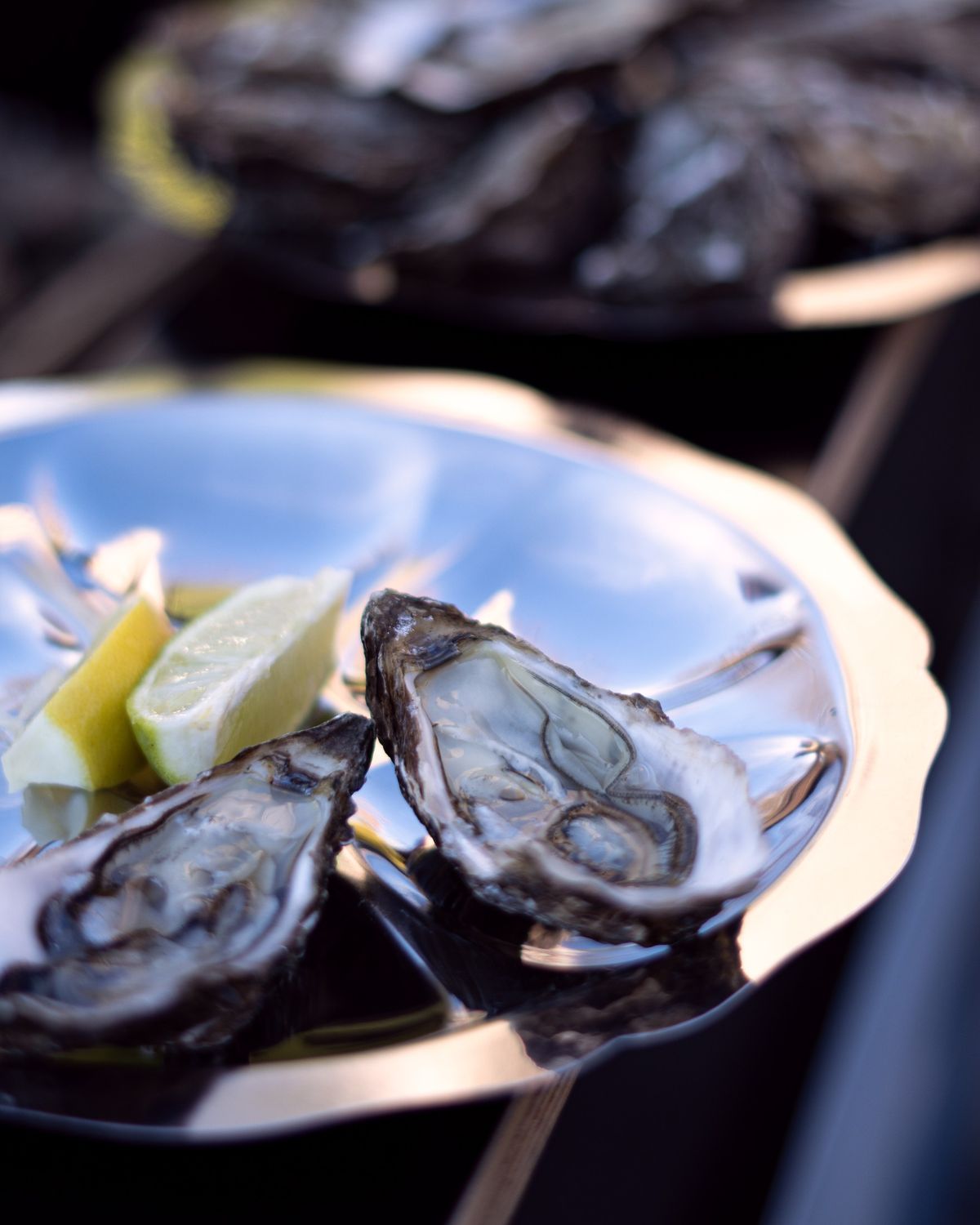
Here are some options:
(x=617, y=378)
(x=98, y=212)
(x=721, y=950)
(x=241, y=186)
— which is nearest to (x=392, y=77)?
(x=241, y=186)

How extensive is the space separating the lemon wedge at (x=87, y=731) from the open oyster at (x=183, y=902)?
0.06 meters

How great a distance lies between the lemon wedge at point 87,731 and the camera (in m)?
0.56

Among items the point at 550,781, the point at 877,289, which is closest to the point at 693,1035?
the point at 550,781

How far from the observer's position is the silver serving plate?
438 millimetres

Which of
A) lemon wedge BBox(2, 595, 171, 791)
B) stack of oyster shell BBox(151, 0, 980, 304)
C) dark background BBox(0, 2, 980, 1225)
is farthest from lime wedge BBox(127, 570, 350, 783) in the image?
stack of oyster shell BBox(151, 0, 980, 304)

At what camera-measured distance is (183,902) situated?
1.58ft

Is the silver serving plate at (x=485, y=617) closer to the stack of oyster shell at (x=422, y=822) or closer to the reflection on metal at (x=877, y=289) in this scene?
the stack of oyster shell at (x=422, y=822)

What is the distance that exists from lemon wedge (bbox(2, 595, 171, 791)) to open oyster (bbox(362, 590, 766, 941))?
0.40ft

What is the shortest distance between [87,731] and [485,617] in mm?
233

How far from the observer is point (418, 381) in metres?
0.95

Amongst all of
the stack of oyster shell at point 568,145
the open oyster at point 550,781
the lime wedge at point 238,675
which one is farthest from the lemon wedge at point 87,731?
the stack of oyster shell at point 568,145

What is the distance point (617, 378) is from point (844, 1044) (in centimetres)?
70

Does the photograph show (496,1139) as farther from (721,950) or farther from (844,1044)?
(844,1044)

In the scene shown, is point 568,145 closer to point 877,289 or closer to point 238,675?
point 877,289
